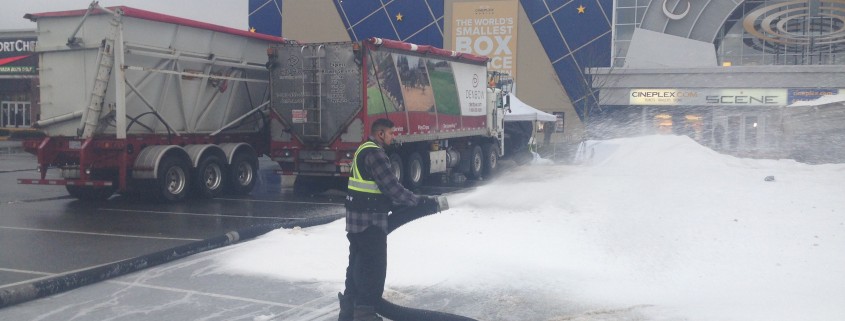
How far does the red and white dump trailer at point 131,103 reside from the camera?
14.7m

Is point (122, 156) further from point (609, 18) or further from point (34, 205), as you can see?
point (609, 18)

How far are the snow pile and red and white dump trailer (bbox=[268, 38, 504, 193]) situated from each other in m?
4.43

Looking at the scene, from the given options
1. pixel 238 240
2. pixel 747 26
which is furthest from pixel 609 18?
pixel 238 240

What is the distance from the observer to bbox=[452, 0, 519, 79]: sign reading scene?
45.8m

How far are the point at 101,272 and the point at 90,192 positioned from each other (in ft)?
27.9

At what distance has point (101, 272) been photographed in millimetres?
8273

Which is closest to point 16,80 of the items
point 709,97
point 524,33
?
point 524,33

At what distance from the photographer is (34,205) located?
15141mm

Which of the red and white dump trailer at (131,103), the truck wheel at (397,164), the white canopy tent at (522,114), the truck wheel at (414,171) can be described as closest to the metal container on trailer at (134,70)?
the red and white dump trailer at (131,103)

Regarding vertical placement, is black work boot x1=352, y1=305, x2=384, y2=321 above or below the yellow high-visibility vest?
below

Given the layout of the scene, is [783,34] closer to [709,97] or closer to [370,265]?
[709,97]

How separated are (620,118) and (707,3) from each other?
7.39m

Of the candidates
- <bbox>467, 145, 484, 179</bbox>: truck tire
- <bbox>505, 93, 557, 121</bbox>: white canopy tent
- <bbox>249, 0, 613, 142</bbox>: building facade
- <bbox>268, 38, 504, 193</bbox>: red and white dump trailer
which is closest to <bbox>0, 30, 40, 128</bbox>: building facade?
<bbox>249, 0, 613, 142</bbox>: building facade

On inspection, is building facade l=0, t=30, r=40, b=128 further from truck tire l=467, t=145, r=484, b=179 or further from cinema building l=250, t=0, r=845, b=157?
truck tire l=467, t=145, r=484, b=179
